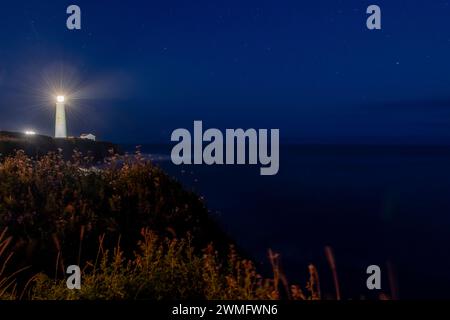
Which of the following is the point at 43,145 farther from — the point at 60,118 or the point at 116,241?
the point at 116,241

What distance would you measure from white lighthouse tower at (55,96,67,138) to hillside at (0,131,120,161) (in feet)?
3.08

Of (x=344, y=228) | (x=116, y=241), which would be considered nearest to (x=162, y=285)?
(x=116, y=241)

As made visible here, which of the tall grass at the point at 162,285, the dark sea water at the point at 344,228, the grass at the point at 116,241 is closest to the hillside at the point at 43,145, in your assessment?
the dark sea water at the point at 344,228

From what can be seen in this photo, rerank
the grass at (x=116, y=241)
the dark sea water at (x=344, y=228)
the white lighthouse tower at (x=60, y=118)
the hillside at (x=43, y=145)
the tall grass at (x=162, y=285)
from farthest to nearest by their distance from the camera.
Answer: the white lighthouse tower at (x=60, y=118) < the hillside at (x=43, y=145) < the dark sea water at (x=344, y=228) < the grass at (x=116, y=241) < the tall grass at (x=162, y=285)

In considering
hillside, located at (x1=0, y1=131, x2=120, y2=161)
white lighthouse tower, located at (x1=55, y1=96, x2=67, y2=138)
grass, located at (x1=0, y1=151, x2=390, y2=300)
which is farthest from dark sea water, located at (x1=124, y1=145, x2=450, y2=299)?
white lighthouse tower, located at (x1=55, y1=96, x2=67, y2=138)

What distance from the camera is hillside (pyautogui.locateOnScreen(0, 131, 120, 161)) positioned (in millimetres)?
24469

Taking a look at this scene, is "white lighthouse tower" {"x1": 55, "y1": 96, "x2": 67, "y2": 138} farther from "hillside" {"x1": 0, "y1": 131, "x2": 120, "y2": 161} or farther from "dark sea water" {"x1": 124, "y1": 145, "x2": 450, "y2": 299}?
"dark sea water" {"x1": 124, "y1": 145, "x2": 450, "y2": 299}

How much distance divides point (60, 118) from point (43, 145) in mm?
1654

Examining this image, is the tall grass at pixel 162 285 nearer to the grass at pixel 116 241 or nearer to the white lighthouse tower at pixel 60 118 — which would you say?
the grass at pixel 116 241

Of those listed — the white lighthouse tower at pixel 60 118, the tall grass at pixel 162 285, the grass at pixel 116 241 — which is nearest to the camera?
the tall grass at pixel 162 285

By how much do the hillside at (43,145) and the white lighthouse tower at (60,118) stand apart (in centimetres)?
94

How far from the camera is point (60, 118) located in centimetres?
2839

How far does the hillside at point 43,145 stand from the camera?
24469mm

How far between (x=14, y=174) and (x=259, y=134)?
493 centimetres
